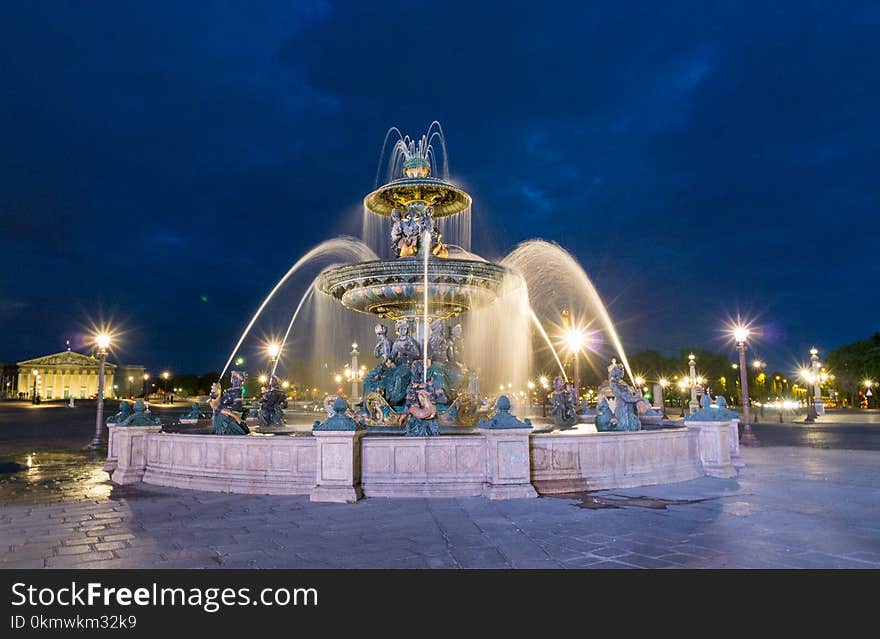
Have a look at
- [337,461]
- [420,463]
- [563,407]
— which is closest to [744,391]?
[563,407]

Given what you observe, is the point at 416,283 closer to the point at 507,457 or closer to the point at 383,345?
the point at 383,345

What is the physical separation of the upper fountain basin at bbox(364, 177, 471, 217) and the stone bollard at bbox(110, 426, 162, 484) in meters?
8.74

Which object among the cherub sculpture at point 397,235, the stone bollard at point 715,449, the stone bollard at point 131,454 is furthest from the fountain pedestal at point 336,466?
the cherub sculpture at point 397,235

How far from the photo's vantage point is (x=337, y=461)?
31.0 feet

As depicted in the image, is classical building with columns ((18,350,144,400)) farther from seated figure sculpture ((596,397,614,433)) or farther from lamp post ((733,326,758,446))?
seated figure sculpture ((596,397,614,433))

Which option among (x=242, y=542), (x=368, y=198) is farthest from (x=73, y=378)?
(x=242, y=542)

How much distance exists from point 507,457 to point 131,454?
7.43 meters

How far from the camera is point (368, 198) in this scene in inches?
700

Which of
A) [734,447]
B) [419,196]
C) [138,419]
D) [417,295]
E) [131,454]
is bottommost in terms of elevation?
[734,447]

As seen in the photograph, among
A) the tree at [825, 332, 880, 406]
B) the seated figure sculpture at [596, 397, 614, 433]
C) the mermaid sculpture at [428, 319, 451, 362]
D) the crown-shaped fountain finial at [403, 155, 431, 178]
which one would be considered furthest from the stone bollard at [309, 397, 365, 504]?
the tree at [825, 332, 880, 406]

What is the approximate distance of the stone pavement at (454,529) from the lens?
601cm
